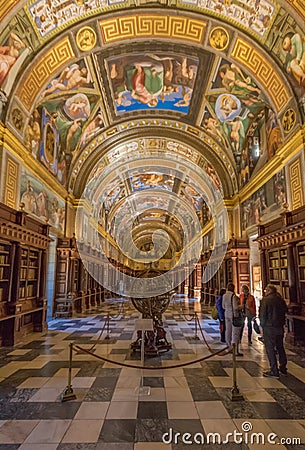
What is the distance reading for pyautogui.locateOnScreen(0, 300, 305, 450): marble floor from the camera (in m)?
3.22

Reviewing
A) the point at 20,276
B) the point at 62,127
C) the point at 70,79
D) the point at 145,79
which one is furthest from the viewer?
the point at 62,127

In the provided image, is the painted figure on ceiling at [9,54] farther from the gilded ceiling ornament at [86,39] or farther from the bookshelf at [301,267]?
the bookshelf at [301,267]

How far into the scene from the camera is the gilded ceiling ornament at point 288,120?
919cm

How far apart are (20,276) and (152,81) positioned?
9637 millimetres

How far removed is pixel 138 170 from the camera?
20906 mm

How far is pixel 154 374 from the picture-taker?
5.50 meters

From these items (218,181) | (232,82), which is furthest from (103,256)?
(232,82)

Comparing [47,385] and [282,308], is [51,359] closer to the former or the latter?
[47,385]

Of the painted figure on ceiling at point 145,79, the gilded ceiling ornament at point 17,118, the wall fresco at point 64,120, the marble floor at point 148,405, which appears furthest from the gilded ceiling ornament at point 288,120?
the gilded ceiling ornament at point 17,118

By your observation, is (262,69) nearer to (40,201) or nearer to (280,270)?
(280,270)

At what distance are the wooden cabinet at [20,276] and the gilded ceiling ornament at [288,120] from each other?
8.81 m

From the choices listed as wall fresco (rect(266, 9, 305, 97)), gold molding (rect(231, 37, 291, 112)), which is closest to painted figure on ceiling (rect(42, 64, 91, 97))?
gold molding (rect(231, 37, 291, 112))

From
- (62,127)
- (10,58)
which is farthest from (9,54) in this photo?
(62,127)

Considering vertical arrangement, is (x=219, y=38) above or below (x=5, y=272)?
above
